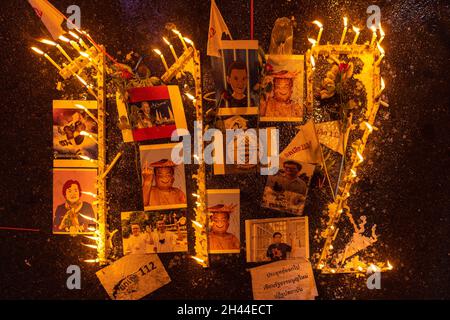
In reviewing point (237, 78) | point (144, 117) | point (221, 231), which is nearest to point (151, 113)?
point (144, 117)

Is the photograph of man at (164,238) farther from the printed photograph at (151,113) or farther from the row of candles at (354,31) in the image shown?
the row of candles at (354,31)

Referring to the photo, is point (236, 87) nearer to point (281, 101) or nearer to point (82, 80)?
point (281, 101)

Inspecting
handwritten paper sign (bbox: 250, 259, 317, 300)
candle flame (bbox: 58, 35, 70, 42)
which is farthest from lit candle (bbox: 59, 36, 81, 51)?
handwritten paper sign (bbox: 250, 259, 317, 300)

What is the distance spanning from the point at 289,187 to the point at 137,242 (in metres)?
0.75

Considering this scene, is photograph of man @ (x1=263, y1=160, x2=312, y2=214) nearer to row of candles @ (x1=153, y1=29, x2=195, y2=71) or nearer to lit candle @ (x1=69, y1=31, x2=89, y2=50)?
row of candles @ (x1=153, y1=29, x2=195, y2=71)

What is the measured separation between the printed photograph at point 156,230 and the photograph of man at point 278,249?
A: 1.31 ft

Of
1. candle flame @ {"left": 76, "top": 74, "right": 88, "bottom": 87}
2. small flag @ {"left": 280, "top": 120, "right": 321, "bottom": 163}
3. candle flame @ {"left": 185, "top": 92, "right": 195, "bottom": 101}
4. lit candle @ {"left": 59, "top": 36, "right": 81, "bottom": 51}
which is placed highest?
lit candle @ {"left": 59, "top": 36, "right": 81, "bottom": 51}

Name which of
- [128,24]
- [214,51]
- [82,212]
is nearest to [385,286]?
[214,51]

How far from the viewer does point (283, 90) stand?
1.44 metres

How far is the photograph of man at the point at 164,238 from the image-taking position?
1450mm

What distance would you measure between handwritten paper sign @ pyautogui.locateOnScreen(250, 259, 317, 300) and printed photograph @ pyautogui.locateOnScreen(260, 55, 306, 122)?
67cm

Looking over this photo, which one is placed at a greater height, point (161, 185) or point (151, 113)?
point (151, 113)

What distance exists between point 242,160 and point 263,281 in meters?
0.57

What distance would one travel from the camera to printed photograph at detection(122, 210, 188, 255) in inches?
57.1
